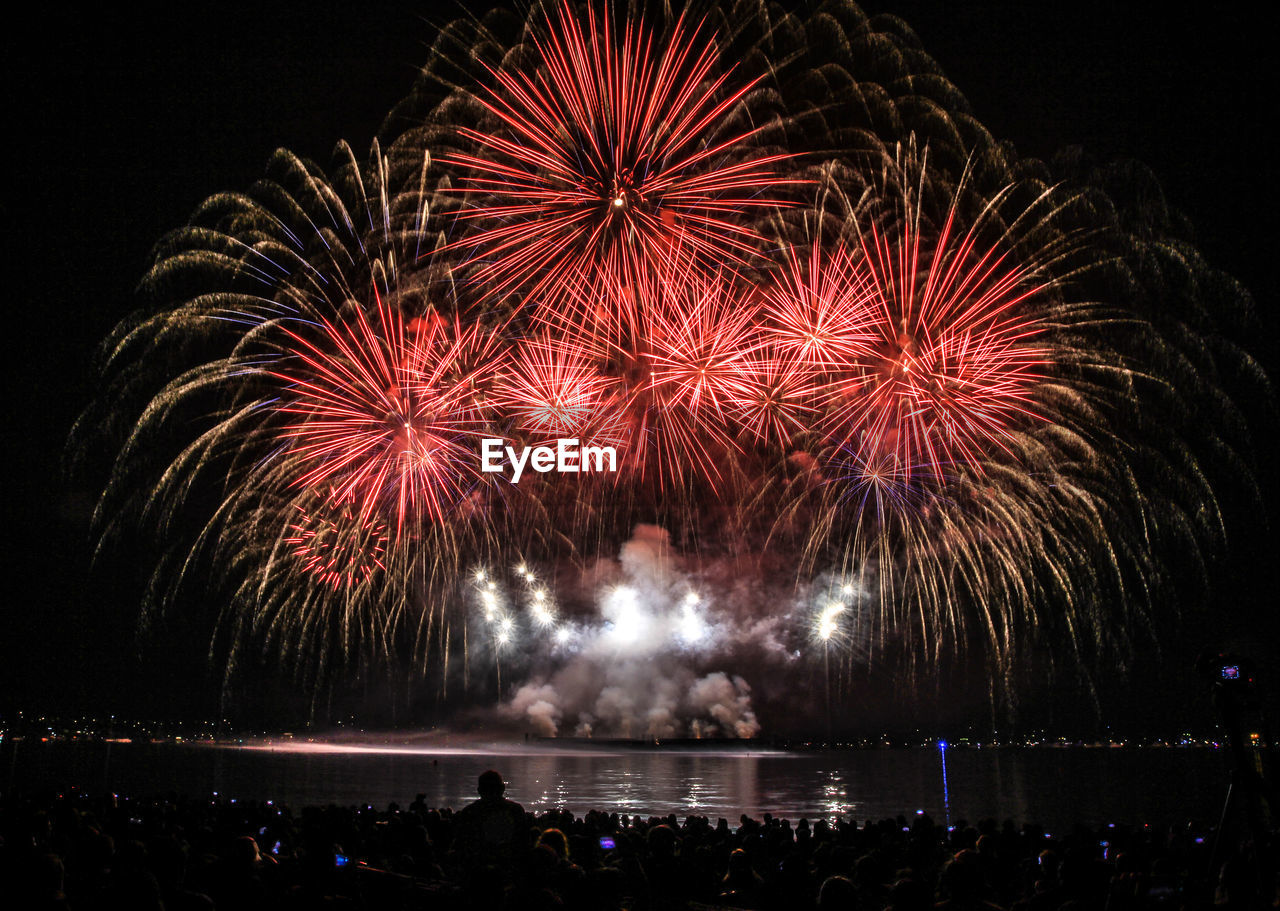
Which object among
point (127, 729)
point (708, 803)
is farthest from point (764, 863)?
point (127, 729)

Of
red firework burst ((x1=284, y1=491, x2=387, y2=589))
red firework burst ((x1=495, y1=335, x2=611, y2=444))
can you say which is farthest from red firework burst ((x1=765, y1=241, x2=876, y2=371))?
red firework burst ((x1=284, y1=491, x2=387, y2=589))

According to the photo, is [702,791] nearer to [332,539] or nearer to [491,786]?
[332,539]

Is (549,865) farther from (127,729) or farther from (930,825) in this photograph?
(127,729)

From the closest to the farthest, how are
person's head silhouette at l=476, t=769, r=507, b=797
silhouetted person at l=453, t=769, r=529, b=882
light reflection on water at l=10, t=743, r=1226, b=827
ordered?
silhouetted person at l=453, t=769, r=529, b=882 < person's head silhouette at l=476, t=769, r=507, b=797 < light reflection on water at l=10, t=743, r=1226, b=827

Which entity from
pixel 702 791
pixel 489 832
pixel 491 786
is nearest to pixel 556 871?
pixel 489 832

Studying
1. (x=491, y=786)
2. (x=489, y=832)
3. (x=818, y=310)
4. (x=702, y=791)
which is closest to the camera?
(x=489, y=832)

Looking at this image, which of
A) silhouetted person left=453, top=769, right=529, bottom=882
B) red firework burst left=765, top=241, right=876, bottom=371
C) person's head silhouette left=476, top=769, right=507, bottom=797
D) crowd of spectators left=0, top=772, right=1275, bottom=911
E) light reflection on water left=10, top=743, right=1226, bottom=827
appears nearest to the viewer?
crowd of spectators left=0, top=772, right=1275, bottom=911

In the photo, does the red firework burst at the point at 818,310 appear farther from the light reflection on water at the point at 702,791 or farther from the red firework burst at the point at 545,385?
the light reflection on water at the point at 702,791

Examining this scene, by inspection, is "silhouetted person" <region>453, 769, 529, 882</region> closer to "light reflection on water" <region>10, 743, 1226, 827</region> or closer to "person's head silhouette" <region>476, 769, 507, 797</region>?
"person's head silhouette" <region>476, 769, 507, 797</region>

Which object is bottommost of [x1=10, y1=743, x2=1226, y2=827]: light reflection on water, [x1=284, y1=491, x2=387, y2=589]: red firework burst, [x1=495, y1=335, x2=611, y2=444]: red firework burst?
[x1=10, y1=743, x2=1226, y2=827]: light reflection on water
